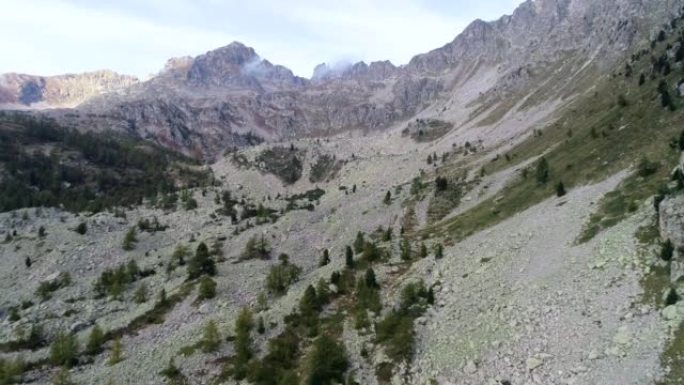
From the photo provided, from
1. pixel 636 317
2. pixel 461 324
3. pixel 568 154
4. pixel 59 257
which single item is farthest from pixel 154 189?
pixel 636 317

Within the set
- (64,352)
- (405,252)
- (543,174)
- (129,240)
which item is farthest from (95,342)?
(543,174)

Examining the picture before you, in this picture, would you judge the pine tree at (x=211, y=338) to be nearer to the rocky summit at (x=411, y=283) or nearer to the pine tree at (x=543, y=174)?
the rocky summit at (x=411, y=283)

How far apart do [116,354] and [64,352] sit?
5924 mm

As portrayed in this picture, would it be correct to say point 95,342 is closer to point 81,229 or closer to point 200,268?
point 200,268

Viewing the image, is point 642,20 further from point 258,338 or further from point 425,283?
point 258,338

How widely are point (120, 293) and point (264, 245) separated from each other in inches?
893

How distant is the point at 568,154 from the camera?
277 ft

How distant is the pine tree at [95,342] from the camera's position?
5634cm

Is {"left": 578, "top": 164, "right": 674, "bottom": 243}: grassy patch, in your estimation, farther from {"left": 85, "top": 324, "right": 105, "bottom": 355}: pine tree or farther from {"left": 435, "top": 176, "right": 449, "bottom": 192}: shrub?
{"left": 85, "top": 324, "right": 105, "bottom": 355}: pine tree

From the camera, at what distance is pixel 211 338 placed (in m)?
52.3

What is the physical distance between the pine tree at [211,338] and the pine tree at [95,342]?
12378 millimetres

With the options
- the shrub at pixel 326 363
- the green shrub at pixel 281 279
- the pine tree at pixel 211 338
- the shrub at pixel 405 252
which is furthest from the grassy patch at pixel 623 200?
the pine tree at pixel 211 338

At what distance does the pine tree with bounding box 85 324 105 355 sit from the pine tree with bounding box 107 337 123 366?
8.48ft

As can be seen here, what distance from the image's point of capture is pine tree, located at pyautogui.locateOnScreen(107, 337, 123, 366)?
52703 mm
